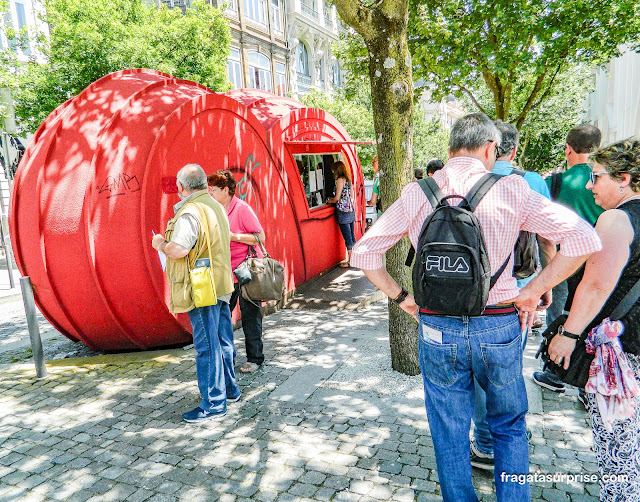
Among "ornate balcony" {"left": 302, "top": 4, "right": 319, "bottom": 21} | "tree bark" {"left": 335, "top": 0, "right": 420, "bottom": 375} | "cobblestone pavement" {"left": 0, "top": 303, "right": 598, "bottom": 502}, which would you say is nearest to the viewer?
"cobblestone pavement" {"left": 0, "top": 303, "right": 598, "bottom": 502}

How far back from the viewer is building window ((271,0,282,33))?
2866cm

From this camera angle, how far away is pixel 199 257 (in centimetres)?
381

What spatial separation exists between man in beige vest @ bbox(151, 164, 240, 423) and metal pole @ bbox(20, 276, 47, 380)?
2.01 meters

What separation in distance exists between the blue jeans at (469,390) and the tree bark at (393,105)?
1909 mm

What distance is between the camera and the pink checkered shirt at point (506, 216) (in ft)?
7.22

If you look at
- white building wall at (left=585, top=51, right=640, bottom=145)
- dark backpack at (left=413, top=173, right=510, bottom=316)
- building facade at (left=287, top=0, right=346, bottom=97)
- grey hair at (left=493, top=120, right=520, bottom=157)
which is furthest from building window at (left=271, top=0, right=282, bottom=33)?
dark backpack at (left=413, top=173, right=510, bottom=316)

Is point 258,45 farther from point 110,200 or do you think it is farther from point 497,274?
point 497,274

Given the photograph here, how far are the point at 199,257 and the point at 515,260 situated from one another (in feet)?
7.66

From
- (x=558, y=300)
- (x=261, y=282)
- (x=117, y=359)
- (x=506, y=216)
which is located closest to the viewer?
(x=506, y=216)

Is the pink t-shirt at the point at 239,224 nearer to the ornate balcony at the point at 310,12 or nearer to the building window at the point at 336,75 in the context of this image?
the ornate balcony at the point at 310,12

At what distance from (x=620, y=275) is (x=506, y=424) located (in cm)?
93

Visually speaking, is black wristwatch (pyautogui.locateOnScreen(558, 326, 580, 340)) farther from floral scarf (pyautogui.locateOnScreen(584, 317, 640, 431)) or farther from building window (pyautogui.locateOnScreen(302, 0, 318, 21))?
building window (pyautogui.locateOnScreen(302, 0, 318, 21))

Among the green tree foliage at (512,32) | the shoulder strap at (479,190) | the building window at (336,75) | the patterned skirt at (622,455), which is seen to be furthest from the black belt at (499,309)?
the building window at (336,75)

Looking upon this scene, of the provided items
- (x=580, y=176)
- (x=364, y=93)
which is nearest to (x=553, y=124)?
(x=364, y=93)
